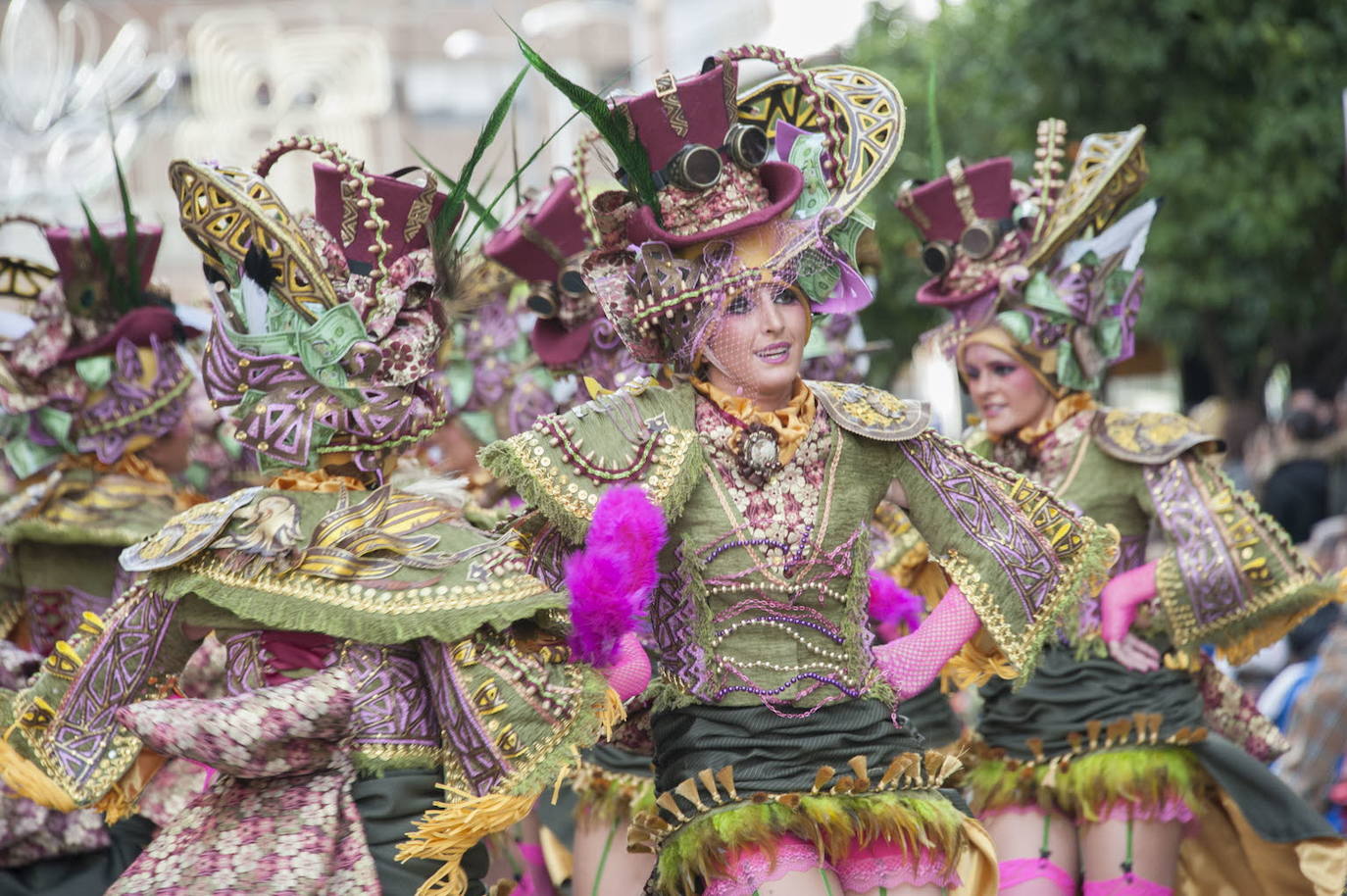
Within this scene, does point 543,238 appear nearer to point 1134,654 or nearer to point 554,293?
point 554,293

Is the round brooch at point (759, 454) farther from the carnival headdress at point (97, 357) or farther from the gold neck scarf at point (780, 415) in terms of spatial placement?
the carnival headdress at point (97, 357)

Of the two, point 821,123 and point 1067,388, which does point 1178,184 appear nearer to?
point 1067,388

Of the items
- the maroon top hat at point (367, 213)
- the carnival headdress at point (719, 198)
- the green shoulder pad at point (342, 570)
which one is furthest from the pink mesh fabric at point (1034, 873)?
the maroon top hat at point (367, 213)

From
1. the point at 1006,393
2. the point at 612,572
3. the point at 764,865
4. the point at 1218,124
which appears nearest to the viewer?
the point at 612,572

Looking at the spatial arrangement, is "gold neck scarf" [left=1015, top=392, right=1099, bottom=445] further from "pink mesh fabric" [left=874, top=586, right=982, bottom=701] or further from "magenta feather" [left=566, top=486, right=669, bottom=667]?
"magenta feather" [left=566, top=486, right=669, bottom=667]

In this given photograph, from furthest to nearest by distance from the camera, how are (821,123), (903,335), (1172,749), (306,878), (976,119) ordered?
(903,335)
(976,119)
(1172,749)
(821,123)
(306,878)

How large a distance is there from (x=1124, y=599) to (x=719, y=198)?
6.99ft

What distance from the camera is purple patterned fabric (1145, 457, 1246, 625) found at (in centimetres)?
543

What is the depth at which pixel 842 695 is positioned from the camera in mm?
4012

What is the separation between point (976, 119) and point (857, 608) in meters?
14.1

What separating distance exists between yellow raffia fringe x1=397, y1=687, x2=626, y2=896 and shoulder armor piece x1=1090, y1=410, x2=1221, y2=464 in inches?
101

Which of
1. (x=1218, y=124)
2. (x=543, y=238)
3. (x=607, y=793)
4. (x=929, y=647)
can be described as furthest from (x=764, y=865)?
(x=1218, y=124)

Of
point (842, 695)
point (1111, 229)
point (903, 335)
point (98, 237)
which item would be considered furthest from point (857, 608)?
point (903, 335)

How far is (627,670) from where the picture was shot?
12.7 ft
